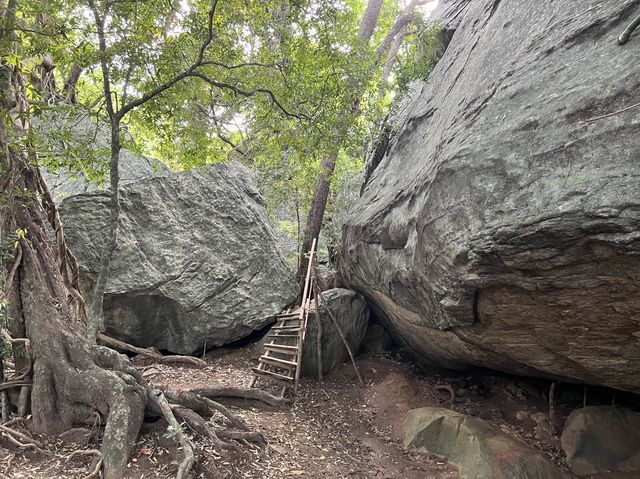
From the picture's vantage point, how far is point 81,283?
818cm

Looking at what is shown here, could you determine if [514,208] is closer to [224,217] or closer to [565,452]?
[565,452]

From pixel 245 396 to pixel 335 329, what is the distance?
2.93 metres

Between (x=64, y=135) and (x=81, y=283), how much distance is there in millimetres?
3784

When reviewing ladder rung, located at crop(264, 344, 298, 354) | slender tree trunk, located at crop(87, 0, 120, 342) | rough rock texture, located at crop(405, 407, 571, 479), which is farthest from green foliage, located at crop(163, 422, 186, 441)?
ladder rung, located at crop(264, 344, 298, 354)

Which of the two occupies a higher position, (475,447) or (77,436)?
(77,436)

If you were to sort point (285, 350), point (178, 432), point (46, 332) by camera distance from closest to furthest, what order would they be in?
1. point (178, 432)
2. point (46, 332)
3. point (285, 350)

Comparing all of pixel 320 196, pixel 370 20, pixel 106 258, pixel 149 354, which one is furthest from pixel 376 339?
pixel 370 20

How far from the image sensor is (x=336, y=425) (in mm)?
7074

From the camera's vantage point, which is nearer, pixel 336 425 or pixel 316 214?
pixel 336 425

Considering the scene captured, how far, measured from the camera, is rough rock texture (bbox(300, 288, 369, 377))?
8742 mm

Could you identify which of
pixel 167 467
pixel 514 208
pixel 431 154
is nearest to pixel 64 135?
pixel 167 467

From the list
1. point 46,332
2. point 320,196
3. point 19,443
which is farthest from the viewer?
point 320,196

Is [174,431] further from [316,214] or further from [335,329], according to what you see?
[316,214]

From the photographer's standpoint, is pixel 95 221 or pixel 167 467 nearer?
pixel 167 467
